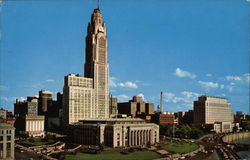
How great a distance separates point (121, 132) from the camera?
133750mm

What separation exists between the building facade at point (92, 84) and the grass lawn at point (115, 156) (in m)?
63.1

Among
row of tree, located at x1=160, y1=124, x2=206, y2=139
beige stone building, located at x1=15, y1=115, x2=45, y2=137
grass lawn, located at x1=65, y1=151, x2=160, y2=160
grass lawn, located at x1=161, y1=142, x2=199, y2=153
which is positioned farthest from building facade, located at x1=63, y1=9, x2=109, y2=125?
grass lawn, located at x1=65, y1=151, x2=160, y2=160

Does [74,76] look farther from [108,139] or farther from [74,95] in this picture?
[108,139]

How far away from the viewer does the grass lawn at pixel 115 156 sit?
10484cm

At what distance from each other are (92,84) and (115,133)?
196ft

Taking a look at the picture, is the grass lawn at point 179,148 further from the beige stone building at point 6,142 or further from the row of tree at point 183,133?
the beige stone building at point 6,142

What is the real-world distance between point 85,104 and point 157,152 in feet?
231

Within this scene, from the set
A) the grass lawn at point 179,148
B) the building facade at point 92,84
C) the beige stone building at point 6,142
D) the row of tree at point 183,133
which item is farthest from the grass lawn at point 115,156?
the row of tree at point 183,133

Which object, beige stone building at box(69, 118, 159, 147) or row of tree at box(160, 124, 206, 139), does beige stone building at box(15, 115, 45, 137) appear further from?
row of tree at box(160, 124, 206, 139)

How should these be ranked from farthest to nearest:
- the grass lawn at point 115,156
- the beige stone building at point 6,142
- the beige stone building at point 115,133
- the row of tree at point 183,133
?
1. the row of tree at point 183,133
2. the beige stone building at point 115,133
3. the grass lawn at point 115,156
4. the beige stone building at point 6,142

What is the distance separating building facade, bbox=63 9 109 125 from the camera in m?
174

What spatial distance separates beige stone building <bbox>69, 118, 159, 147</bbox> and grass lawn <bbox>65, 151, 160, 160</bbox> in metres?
15.6

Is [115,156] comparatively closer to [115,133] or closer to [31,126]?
[115,133]

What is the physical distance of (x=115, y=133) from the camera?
131 meters
